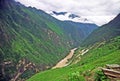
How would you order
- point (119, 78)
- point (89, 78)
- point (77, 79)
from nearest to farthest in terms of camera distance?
1. point (119, 78)
2. point (77, 79)
3. point (89, 78)

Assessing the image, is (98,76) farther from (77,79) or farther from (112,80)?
(77,79)

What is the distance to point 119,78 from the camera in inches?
2911

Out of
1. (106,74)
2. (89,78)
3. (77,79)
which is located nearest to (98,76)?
(106,74)

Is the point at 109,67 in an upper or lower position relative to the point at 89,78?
upper

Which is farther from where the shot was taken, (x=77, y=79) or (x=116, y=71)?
(x=77, y=79)

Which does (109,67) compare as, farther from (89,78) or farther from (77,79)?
(89,78)

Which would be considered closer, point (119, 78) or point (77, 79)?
point (119, 78)

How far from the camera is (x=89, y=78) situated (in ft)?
319

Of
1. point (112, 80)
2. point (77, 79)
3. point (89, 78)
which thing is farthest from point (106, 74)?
point (89, 78)

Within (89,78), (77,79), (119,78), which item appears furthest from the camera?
(89,78)

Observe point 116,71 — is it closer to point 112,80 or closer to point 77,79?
point 112,80

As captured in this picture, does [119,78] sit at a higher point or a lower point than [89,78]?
higher

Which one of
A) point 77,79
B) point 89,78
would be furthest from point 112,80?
point 89,78

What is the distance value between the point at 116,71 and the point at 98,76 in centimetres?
468
